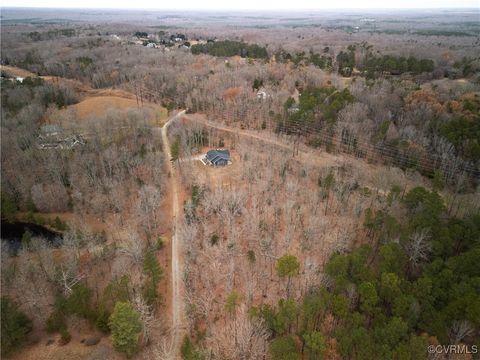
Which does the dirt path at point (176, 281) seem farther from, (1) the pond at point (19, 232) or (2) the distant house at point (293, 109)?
(2) the distant house at point (293, 109)

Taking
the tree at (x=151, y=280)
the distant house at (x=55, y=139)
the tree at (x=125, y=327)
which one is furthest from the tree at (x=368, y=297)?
the distant house at (x=55, y=139)

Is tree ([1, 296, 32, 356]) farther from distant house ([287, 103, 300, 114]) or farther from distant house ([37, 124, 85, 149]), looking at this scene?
distant house ([287, 103, 300, 114])

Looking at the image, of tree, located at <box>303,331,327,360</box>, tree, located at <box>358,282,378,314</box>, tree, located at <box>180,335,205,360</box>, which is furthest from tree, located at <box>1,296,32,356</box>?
tree, located at <box>358,282,378,314</box>

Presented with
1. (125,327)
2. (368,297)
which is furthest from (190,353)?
(368,297)

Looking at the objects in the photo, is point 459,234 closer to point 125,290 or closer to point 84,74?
point 125,290

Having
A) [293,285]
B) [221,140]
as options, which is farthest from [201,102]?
[293,285]

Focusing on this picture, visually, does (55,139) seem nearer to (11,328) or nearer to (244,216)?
(244,216)
